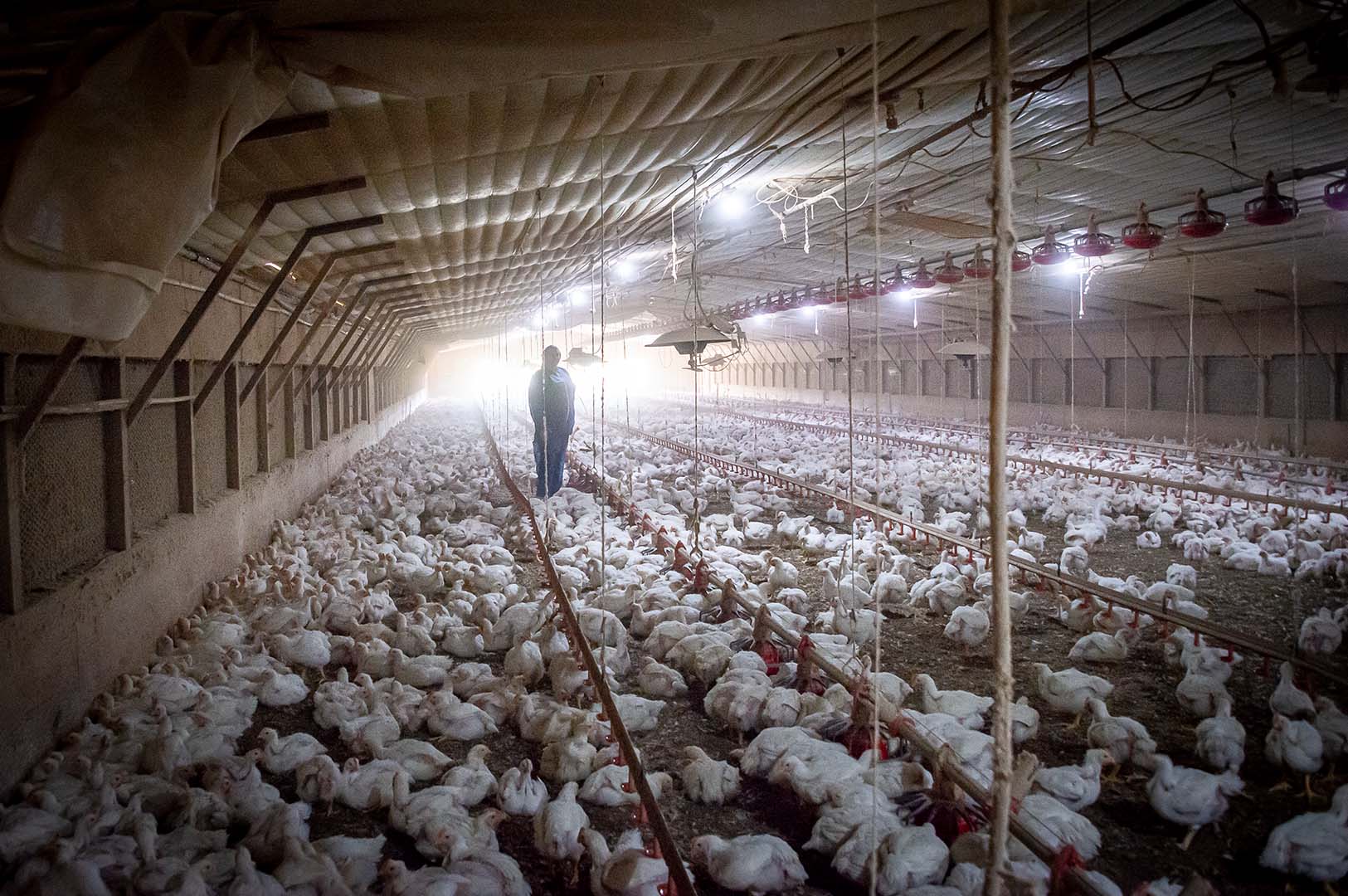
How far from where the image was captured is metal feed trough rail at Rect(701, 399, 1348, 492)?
1065 centimetres

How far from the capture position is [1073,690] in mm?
3717

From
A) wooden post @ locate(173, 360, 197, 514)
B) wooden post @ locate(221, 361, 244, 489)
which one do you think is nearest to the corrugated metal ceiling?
wooden post @ locate(173, 360, 197, 514)

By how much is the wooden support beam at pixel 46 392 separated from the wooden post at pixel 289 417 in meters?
6.15

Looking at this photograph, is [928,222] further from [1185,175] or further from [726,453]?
[726,453]

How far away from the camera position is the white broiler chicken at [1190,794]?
2.76 metres

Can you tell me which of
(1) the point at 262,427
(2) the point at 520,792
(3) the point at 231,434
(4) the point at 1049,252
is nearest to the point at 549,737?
(2) the point at 520,792

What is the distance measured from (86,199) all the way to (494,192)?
3454 mm

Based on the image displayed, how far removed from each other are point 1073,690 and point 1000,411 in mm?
2995

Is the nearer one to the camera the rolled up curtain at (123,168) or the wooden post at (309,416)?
the rolled up curtain at (123,168)

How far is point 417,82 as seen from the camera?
224 cm

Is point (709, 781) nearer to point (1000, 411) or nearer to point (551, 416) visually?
point (1000, 411)

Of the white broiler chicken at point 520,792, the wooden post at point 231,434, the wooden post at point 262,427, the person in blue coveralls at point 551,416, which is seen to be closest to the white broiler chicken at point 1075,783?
the white broiler chicken at point 520,792

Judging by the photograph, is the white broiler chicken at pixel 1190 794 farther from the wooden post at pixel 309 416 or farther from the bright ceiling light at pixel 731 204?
the wooden post at pixel 309 416

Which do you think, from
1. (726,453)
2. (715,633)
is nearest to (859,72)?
(715,633)
